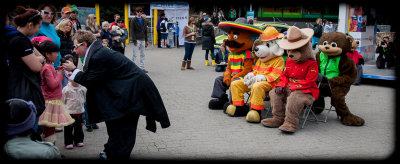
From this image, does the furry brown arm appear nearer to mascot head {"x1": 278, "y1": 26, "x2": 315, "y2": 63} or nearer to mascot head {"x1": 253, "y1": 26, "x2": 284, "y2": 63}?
mascot head {"x1": 253, "y1": 26, "x2": 284, "y2": 63}

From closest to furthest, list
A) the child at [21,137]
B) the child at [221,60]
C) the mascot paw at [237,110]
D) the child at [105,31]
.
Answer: the child at [21,137], the mascot paw at [237,110], the child at [105,31], the child at [221,60]

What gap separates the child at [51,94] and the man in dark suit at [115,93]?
1.65ft

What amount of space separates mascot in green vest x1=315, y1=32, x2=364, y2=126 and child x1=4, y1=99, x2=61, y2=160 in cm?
470

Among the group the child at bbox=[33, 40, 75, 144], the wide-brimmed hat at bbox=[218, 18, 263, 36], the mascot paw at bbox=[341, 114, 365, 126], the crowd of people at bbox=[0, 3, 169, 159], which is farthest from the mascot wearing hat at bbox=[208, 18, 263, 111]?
the child at bbox=[33, 40, 75, 144]

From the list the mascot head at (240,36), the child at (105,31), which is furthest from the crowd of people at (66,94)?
the child at (105,31)

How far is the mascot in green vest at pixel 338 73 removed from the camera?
5887 millimetres

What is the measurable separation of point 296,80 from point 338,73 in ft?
3.45

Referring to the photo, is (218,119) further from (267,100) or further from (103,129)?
(103,129)

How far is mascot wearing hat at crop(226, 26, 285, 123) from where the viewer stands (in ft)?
19.4

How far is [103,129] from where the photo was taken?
5.39m

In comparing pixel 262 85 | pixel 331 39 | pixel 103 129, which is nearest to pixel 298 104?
pixel 262 85

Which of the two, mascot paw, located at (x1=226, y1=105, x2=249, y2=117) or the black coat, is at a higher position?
the black coat

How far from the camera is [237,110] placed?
20.5 feet

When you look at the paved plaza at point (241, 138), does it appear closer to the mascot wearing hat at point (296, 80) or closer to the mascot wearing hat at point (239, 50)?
the mascot wearing hat at point (296, 80)
